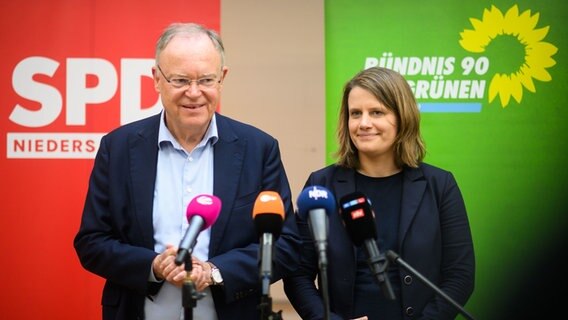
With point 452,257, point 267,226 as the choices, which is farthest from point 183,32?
point 452,257

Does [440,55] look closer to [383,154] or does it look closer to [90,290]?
[383,154]

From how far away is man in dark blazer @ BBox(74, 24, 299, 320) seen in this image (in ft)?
8.19

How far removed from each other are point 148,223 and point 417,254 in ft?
3.31

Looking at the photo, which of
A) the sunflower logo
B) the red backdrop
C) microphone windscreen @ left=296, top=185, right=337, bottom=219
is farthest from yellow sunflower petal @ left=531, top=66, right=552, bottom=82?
microphone windscreen @ left=296, top=185, right=337, bottom=219

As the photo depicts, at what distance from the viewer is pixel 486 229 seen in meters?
4.52

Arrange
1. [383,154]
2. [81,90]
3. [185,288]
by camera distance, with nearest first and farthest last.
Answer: [185,288] → [383,154] → [81,90]

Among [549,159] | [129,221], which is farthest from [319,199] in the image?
[549,159]

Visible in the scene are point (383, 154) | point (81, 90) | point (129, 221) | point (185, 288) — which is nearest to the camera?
point (185, 288)

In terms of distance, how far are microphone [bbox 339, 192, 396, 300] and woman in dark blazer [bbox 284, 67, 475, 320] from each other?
0.54 metres

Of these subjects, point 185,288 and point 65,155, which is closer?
point 185,288

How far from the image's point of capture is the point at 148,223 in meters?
2.54

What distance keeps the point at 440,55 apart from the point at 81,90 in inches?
88.0

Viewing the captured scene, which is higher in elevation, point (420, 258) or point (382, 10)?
point (382, 10)

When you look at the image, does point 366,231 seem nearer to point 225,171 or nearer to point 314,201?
point 314,201
